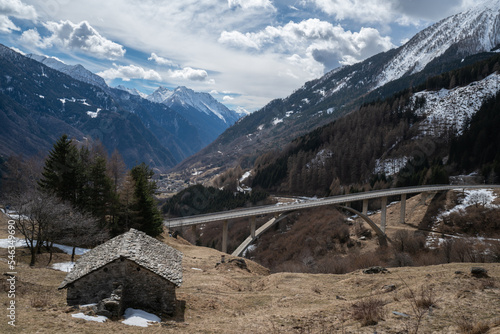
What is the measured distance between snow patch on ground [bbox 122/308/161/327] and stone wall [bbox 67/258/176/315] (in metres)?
0.60

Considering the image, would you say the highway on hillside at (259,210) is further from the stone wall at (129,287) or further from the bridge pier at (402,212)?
the stone wall at (129,287)

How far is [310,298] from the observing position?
2194 cm

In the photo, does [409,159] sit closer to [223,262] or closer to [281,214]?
[281,214]

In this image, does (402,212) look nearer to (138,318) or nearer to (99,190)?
(99,190)

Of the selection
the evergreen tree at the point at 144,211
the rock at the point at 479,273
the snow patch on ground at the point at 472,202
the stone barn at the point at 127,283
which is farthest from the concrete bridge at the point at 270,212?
the rock at the point at 479,273

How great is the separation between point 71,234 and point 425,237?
70.1 metres

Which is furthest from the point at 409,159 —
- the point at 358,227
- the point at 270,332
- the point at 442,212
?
the point at 270,332

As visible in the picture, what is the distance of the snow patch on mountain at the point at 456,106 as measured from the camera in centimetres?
14662

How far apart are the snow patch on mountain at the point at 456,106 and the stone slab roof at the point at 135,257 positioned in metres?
160

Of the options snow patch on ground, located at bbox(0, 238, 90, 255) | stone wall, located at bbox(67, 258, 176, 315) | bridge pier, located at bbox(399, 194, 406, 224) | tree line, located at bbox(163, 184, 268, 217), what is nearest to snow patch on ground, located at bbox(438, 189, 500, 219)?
bridge pier, located at bbox(399, 194, 406, 224)

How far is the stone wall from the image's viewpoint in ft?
58.2

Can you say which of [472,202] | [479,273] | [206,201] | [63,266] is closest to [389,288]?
[479,273]

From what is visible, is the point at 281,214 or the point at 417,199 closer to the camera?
the point at 281,214

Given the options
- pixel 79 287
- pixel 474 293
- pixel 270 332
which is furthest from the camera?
pixel 79 287
